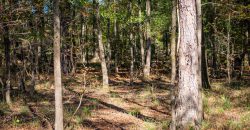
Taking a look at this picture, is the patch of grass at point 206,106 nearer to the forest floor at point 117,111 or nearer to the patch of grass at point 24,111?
the forest floor at point 117,111

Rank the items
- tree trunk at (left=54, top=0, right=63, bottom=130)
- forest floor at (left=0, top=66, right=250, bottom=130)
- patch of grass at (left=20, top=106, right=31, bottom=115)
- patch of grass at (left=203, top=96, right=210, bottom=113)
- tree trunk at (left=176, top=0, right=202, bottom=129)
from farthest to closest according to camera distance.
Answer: patch of grass at (left=20, top=106, right=31, bottom=115) → patch of grass at (left=203, top=96, right=210, bottom=113) → forest floor at (left=0, top=66, right=250, bottom=130) → tree trunk at (left=54, top=0, right=63, bottom=130) → tree trunk at (left=176, top=0, right=202, bottom=129)

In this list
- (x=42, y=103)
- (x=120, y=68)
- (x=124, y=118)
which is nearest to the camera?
(x=124, y=118)

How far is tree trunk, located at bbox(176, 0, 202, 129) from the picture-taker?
714 cm

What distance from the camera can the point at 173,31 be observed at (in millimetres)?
9875

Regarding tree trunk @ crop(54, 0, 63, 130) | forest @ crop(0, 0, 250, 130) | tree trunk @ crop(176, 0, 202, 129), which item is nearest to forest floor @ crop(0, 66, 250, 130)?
forest @ crop(0, 0, 250, 130)

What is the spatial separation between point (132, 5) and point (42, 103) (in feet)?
58.7

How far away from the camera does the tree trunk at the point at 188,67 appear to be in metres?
7.14

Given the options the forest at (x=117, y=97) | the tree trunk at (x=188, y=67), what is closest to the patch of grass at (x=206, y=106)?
the forest at (x=117, y=97)

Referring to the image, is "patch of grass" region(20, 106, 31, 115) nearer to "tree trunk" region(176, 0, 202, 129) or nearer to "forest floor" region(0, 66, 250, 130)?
"forest floor" region(0, 66, 250, 130)

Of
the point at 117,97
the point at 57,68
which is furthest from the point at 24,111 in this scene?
the point at 57,68

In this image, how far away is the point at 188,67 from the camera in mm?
7145

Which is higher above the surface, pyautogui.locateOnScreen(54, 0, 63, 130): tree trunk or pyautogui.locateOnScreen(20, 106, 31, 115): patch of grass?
pyautogui.locateOnScreen(54, 0, 63, 130): tree trunk

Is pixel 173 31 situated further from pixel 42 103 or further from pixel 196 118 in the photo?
pixel 42 103

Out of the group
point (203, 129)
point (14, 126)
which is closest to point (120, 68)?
point (14, 126)
